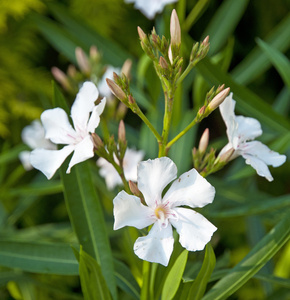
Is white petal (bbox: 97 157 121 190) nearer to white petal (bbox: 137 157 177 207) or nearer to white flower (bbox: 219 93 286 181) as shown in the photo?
white flower (bbox: 219 93 286 181)

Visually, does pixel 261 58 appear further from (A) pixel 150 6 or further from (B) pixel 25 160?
(B) pixel 25 160

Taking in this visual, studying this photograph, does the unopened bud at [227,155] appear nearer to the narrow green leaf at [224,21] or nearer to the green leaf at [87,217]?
the green leaf at [87,217]

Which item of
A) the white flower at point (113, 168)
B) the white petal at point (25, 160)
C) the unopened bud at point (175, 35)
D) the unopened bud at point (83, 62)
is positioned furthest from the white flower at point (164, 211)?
the white petal at point (25, 160)

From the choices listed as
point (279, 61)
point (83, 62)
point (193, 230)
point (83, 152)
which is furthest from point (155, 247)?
point (83, 62)

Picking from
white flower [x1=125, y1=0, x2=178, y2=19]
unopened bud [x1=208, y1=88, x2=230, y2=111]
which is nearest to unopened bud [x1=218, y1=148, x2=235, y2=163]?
unopened bud [x1=208, y1=88, x2=230, y2=111]

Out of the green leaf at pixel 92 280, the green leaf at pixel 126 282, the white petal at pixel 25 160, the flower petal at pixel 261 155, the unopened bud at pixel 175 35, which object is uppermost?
the unopened bud at pixel 175 35
